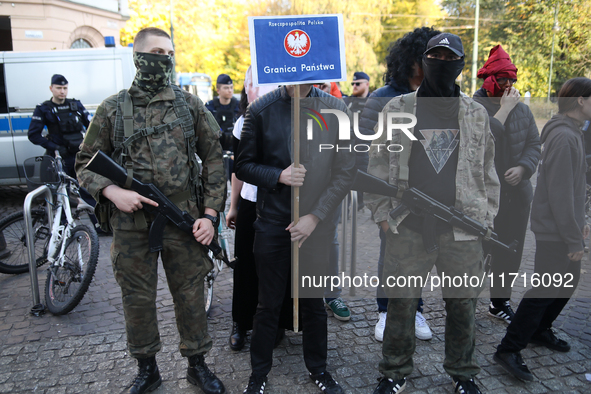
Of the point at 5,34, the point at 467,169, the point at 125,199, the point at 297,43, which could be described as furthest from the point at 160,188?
the point at 5,34

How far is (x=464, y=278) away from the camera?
258cm

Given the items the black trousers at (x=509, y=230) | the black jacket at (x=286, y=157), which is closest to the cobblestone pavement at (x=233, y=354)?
the black trousers at (x=509, y=230)

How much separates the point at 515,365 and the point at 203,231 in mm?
2077

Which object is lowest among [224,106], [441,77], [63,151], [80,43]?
[63,151]

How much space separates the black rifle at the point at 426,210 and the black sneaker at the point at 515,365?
86 centimetres

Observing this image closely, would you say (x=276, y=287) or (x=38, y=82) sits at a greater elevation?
(x=38, y=82)

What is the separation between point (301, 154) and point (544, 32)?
2991 mm

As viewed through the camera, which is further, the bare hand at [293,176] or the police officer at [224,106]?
the police officer at [224,106]

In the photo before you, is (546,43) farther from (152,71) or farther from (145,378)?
(145,378)

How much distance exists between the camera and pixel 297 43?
259 centimetres

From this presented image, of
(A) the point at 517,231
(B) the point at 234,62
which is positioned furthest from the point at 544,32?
(B) the point at 234,62

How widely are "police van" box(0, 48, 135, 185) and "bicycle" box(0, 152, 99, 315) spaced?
3.76 meters

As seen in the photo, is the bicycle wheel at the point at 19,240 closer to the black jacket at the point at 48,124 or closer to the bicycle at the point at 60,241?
the bicycle at the point at 60,241

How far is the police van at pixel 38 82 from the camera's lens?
25.8 ft
